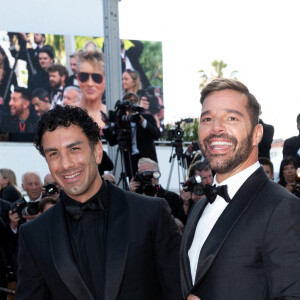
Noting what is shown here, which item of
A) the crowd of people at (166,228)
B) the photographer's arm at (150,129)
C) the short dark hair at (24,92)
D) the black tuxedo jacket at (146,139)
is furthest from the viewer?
the short dark hair at (24,92)

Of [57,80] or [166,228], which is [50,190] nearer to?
[166,228]

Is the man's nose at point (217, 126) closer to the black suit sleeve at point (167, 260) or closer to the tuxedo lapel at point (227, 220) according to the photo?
the tuxedo lapel at point (227, 220)

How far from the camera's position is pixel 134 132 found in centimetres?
675

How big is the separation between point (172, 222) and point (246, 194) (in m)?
0.66

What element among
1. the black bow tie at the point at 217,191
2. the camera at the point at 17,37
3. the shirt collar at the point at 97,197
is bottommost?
the shirt collar at the point at 97,197

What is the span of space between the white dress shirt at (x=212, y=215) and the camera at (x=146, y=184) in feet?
10.6

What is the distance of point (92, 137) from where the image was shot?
2.68 m

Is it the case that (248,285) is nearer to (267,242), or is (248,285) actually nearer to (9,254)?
(267,242)

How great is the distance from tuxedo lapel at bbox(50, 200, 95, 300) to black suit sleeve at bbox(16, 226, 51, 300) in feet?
0.53

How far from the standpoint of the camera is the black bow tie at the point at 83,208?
253cm

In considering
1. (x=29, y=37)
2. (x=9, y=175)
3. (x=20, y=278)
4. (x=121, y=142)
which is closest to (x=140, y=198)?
(x=20, y=278)

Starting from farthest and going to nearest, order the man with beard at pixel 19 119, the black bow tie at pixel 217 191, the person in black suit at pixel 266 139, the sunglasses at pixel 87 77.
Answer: the sunglasses at pixel 87 77
the man with beard at pixel 19 119
the person in black suit at pixel 266 139
the black bow tie at pixel 217 191

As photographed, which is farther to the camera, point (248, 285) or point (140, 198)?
point (140, 198)

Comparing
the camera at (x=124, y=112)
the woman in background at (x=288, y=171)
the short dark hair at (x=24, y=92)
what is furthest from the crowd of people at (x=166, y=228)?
the short dark hair at (x=24, y=92)
